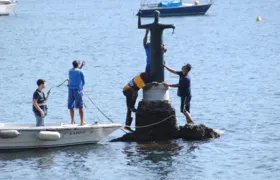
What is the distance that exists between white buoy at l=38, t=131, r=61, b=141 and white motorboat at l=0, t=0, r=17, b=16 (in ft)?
264

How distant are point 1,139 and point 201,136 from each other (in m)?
5.25

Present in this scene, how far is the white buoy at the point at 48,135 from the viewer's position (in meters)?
23.4

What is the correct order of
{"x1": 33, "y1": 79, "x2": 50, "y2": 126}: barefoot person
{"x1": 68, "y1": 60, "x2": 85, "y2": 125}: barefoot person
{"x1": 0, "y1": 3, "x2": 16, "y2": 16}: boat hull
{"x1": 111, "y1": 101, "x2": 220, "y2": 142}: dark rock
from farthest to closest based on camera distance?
1. {"x1": 0, "y1": 3, "x2": 16, "y2": 16}: boat hull
2. {"x1": 111, "y1": 101, "x2": 220, "y2": 142}: dark rock
3. {"x1": 68, "y1": 60, "x2": 85, "y2": 125}: barefoot person
4. {"x1": 33, "y1": 79, "x2": 50, "y2": 126}: barefoot person

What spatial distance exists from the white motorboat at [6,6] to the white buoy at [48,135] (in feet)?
264

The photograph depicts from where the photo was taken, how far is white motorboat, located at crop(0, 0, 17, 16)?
103438 millimetres

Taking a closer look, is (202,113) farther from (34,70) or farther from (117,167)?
(34,70)

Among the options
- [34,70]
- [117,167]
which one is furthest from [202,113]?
[34,70]

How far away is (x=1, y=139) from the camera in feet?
76.8

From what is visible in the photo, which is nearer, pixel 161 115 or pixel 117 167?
pixel 117 167

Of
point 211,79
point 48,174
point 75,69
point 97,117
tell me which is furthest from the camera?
point 211,79

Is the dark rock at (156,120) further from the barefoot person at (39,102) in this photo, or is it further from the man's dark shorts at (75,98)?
the barefoot person at (39,102)

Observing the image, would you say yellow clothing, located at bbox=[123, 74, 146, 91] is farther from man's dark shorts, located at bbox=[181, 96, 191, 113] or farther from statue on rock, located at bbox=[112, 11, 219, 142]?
man's dark shorts, located at bbox=[181, 96, 191, 113]

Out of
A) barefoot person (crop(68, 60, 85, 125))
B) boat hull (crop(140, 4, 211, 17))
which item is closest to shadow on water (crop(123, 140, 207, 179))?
barefoot person (crop(68, 60, 85, 125))

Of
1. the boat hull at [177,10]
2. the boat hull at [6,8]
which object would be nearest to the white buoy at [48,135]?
the boat hull at [177,10]
